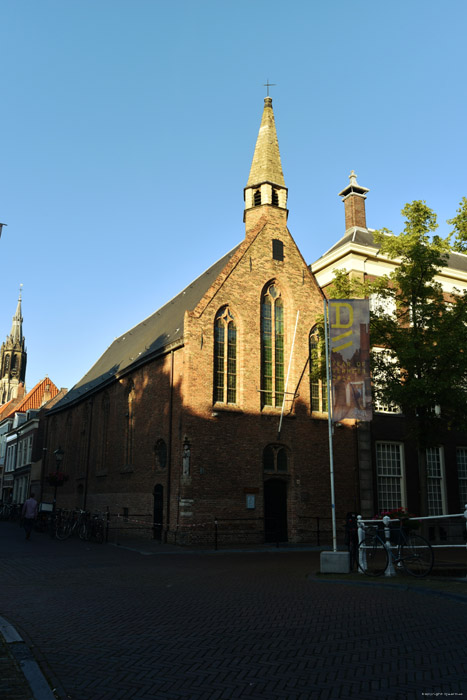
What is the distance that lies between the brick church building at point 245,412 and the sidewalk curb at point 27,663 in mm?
14725

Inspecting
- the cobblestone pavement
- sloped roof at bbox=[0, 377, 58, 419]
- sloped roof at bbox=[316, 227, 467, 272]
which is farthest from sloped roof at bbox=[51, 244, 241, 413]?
sloped roof at bbox=[0, 377, 58, 419]

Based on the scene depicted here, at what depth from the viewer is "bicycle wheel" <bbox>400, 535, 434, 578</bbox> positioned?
459 inches

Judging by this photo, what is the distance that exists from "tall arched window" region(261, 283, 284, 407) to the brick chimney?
25.5 ft

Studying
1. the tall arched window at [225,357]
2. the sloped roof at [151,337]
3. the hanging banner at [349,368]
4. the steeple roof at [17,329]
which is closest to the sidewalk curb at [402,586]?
the hanging banner at [349,368]

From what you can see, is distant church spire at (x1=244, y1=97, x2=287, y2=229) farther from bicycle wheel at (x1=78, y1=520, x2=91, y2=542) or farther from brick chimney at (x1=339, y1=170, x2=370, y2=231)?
bicycle wheel at (x1=78, y1=520, x2=91, y2=542)

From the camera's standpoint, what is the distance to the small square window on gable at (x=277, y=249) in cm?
2675

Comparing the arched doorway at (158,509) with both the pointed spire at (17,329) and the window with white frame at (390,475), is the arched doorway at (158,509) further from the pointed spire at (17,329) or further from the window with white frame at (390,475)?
the pointed spire at (17,329)

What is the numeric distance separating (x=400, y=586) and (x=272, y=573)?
3743 millimetres

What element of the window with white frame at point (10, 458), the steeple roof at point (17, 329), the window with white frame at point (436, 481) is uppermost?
the steeple roof at point (17, 329)

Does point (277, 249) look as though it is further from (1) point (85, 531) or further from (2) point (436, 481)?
(1) point (85, 531)

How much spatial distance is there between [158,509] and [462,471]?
49.6ft

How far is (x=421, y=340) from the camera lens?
18375 mm

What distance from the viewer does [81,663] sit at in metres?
5.95

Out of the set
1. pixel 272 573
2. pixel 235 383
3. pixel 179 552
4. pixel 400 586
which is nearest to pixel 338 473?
pixel 235 383
